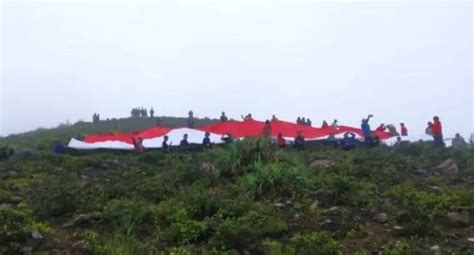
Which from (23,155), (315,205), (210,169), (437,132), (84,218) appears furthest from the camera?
(437,132)

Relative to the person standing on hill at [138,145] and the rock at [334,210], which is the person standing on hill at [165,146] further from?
the rock at [334,210]

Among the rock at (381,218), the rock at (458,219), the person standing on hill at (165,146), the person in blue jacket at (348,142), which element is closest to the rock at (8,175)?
the person standing on hill at (165,146)

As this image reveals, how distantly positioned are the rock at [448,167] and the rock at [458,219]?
19.3 feet

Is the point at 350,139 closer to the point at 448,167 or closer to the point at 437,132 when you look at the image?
the point at 437,132

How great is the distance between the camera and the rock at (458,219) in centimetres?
877

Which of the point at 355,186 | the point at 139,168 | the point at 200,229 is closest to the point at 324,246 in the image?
the point at 200,229

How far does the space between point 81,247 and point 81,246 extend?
0.10 ft

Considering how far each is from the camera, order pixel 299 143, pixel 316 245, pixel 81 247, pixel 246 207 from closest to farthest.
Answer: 1. pixel 316 245
2. pixel 81 247
3. pixel 246 207
4. pixel 299 143

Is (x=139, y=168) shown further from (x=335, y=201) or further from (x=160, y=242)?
(x=160, y=242)

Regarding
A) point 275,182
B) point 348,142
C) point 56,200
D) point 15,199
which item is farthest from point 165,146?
point 56,200

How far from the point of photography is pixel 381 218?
9.10 meters

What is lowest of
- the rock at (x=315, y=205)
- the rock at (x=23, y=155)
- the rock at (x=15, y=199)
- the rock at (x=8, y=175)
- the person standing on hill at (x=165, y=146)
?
the rock at (x=315, y=205)

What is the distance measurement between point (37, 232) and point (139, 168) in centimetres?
787

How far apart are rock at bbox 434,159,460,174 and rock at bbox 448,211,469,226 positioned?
19.3ft
